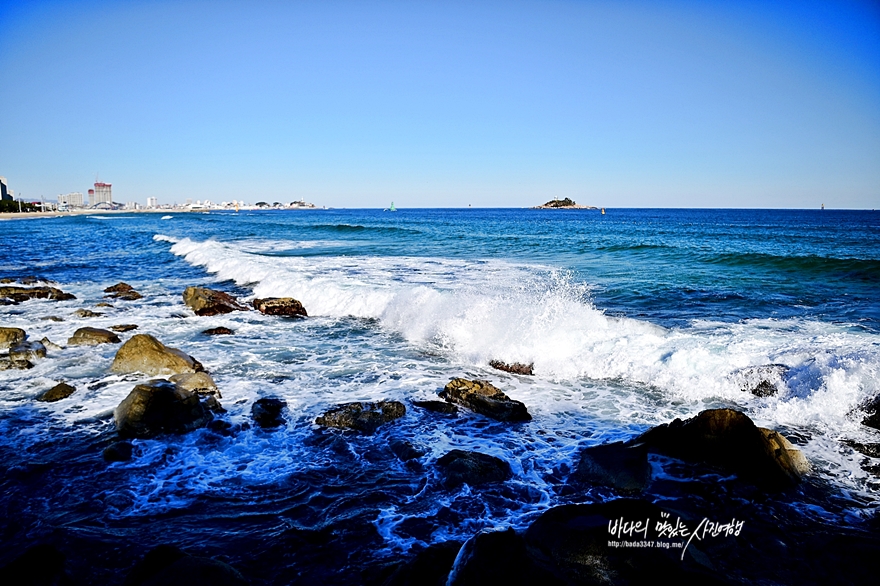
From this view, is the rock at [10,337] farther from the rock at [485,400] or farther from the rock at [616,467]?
the rock at [616,467]

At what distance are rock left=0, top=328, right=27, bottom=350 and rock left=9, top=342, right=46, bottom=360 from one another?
1.23 ft

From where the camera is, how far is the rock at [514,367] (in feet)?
32.5

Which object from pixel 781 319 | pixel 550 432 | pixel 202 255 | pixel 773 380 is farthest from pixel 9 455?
pixel 202 255

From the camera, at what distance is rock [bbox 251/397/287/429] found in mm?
7227

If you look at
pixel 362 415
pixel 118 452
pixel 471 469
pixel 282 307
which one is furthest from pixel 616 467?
pixel 282 307

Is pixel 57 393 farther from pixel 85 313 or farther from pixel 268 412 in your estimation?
pixel 85 313

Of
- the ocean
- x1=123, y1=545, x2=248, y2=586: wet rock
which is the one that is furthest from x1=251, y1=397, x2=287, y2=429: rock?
x1=123, y1=545, x2=248, y2=586: wet rock

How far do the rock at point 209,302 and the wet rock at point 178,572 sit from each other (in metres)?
12.1

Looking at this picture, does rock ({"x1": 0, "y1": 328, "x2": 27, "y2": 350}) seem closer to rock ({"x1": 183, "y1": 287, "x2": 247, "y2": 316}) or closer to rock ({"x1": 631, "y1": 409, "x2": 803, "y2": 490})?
rock ({"x1": 183, "y1": 287, "x2": 247, "y2": 316})

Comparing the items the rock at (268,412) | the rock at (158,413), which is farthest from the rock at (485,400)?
the rock at (158,413)

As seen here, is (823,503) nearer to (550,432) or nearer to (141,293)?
(550,432)

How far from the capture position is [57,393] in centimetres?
810

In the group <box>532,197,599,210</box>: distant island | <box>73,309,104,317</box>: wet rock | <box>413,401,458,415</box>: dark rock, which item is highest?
<box>532,197,599,210</box>: distant island

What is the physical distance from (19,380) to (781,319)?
55.1ft
